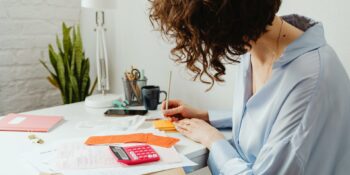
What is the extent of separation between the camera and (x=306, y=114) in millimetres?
641

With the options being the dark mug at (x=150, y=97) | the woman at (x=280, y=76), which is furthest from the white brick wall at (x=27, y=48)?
the woman at (x=280, y=76)

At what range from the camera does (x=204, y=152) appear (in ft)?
3.03

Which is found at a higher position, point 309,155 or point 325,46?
point 325,46

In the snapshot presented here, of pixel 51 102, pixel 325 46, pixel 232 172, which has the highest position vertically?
pixel 325 46

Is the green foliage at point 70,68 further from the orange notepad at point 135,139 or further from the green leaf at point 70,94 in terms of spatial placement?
the orange notepad at point 135,139

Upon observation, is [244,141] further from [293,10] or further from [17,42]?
[17,42]

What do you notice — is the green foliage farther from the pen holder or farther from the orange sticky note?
the orange sticky note

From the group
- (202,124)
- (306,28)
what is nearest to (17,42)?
(202,124)

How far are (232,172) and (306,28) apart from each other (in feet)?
1.23

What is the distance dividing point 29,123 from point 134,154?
0.47m

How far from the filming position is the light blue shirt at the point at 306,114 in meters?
0.64

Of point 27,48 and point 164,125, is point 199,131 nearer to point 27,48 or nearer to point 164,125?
point 164,125

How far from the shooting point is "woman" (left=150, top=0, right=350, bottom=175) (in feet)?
2.12

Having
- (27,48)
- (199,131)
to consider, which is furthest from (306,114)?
(27,48)
